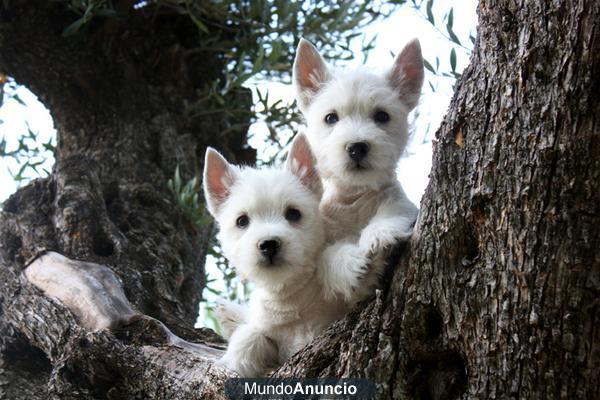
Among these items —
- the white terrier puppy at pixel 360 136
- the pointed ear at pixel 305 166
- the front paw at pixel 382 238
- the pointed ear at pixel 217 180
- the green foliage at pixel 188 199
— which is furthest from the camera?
the green foliage at pixel 188 199

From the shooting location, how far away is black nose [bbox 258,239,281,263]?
3.42 m

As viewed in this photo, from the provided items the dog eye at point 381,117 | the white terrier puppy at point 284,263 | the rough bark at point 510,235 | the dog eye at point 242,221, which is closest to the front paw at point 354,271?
the white terrier puppy at point 284,263

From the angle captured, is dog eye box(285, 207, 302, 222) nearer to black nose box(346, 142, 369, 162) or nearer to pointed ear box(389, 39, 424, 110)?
black nose box(346, 142, 369, 162)

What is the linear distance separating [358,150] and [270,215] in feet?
1.70

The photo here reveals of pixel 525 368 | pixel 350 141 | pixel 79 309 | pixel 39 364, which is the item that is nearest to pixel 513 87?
pixel 525 368

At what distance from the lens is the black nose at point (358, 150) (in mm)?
3574

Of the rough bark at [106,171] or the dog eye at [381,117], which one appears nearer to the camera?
the dog eye at [381,117]

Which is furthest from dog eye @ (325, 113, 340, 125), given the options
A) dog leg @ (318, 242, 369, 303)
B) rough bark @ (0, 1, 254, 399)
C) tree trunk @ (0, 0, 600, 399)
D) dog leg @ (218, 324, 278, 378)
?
rough bark @ (0, 1, 254, 399)

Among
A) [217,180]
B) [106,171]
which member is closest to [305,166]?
[217,180]

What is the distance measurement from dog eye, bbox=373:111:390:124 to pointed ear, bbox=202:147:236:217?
0.80 m

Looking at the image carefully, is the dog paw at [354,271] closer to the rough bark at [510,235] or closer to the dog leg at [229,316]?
the rough bark at [510,235]

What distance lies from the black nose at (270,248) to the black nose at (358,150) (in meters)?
0.53

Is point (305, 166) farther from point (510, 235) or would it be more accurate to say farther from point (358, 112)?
point (510, 235)

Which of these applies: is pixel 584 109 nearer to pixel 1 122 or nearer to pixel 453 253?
pixel 453 253
